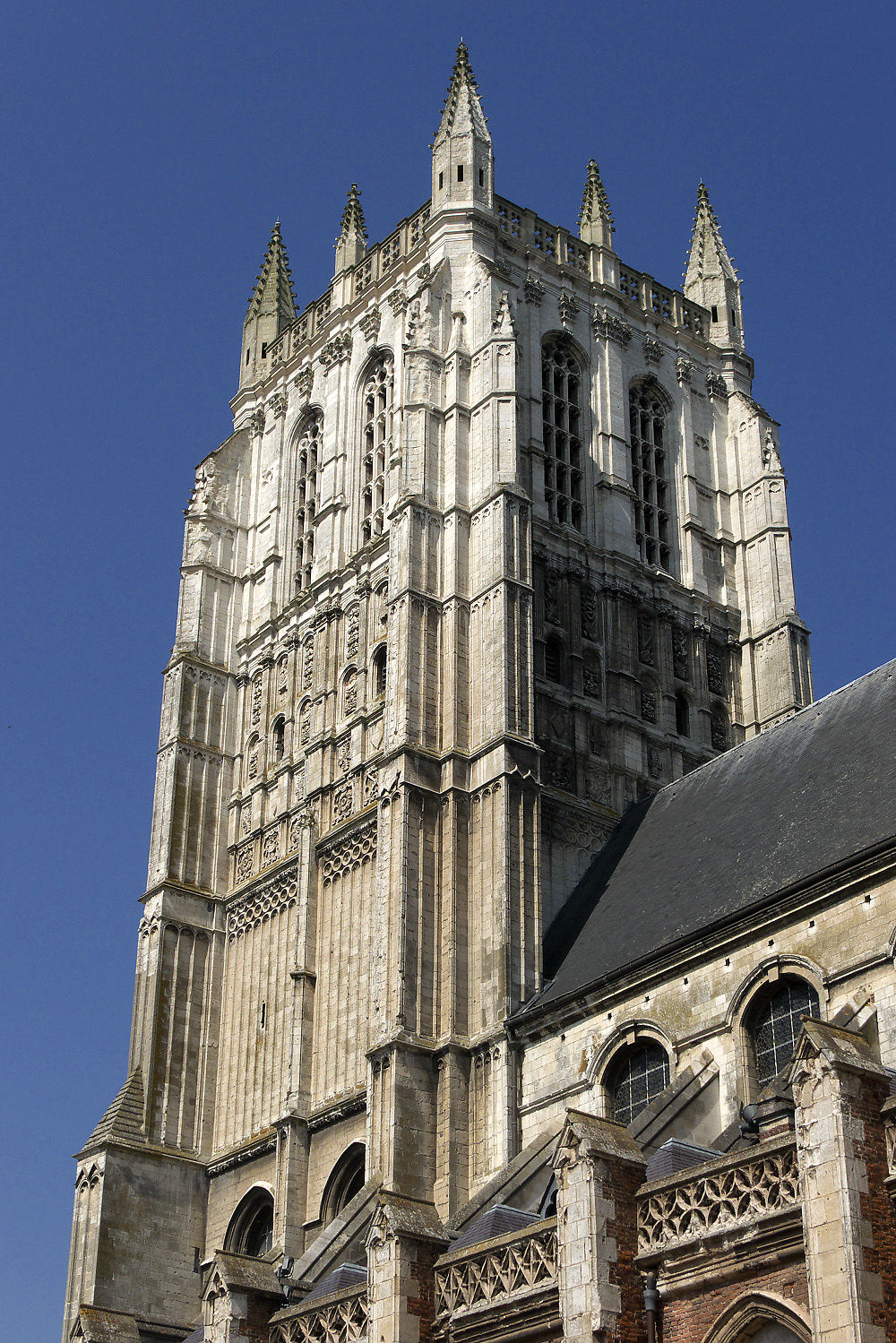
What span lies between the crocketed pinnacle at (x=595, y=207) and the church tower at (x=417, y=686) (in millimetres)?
149

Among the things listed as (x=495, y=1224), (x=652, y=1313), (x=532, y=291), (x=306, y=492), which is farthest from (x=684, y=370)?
(x=652, y=1313)

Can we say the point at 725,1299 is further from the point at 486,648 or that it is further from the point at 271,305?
the point at 271,305

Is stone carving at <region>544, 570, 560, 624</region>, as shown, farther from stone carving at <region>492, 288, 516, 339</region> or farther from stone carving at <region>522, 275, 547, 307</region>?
stone carving at <region>522, 275, 547, 307</region>

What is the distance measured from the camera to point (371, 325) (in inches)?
1737

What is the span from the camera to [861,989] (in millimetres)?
24859

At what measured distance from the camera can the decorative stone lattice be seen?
37.8 m

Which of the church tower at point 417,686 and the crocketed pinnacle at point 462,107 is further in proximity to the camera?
the crocketed pinnacle at point 462,107

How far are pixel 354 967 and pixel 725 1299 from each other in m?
16.8

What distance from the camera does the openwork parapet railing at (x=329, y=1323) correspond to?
75.9 ft

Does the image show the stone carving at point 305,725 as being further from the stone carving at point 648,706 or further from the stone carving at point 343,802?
the stone carving at point 648,706

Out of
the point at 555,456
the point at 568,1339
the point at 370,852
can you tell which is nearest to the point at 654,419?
the point at 555,456

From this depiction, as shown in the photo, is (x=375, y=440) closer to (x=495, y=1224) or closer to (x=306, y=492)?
(x=306, y=492)

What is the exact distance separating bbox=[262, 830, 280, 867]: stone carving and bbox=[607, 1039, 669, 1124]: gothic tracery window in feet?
38.0

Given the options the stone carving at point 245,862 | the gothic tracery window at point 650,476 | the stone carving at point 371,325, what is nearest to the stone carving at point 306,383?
the stone carving at point 371,325
